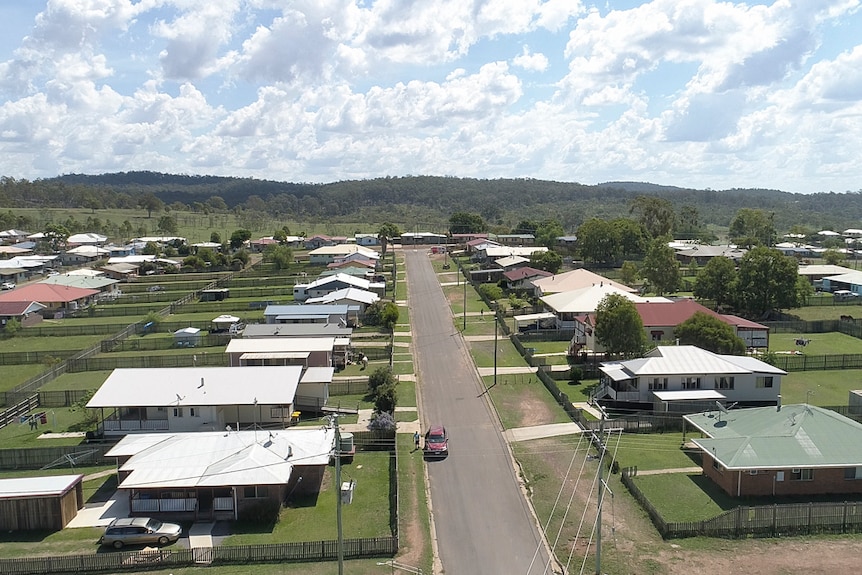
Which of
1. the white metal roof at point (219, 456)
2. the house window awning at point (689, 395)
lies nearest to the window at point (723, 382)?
the house window awning at point (689, 395)

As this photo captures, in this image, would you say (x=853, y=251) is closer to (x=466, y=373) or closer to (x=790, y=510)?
(x=466, y=373)

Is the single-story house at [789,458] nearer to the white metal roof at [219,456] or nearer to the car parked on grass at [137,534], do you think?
the white metal roof at [219,456]

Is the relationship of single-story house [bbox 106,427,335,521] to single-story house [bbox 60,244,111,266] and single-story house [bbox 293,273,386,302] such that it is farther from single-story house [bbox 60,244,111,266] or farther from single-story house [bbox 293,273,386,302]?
single-story house [bbox 60,244,111,266]

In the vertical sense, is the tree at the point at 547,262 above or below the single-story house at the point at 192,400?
above

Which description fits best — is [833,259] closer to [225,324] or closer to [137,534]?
[225,324]

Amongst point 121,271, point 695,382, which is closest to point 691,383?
point 695,382

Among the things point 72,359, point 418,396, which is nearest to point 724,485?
point 418,396

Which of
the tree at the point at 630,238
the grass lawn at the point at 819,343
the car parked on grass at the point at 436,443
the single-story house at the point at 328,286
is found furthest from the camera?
the tree at the point at 630,238

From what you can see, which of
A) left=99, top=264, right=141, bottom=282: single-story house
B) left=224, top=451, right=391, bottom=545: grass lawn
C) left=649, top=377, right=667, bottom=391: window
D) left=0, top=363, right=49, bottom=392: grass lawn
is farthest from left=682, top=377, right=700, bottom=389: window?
left=99, top=264, right=141, bottom=282: single-story house
